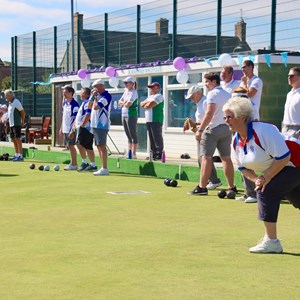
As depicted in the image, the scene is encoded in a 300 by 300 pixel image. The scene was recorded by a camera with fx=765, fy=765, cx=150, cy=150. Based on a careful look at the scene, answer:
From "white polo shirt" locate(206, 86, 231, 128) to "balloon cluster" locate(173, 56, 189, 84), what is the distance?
19.6ft

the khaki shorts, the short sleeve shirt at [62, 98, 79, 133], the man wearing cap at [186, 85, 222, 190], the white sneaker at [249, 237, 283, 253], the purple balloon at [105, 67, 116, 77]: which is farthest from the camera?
the purple balloon at [105, 67, 116, 77]

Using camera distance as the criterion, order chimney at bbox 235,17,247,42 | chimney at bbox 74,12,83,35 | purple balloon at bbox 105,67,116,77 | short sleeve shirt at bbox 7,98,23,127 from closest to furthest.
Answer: chimney at bbox 235,17,247,42
short sleeve shirt at bbox 7,98,23,127
purple balloon at bbox 105,67,116,77
chimney at bbox 74,12,83,35

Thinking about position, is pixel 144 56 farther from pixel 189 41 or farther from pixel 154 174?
pixel 154 174

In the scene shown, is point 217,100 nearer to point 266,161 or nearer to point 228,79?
point 228,79

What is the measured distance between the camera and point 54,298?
4.41m

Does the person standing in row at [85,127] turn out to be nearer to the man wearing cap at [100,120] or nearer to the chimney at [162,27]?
the man wearing cap at [100,120]

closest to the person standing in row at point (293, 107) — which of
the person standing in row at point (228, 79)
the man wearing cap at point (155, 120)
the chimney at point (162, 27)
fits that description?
the person standing in row at point (228, 79)

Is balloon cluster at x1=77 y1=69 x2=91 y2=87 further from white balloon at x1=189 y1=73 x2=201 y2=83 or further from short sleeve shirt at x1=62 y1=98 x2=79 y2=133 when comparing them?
short sleeve shirt at x1=62 y1=98 x2=79 y2=133

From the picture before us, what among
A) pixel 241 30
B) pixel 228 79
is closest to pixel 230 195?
pixel 228 79

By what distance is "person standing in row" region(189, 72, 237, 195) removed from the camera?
9656mm

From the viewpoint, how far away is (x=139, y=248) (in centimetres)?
606

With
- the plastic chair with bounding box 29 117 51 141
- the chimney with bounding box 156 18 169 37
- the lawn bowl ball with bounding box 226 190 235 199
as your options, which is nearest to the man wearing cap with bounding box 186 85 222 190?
the lawn bowl ball with bounding box 226 190 235 199

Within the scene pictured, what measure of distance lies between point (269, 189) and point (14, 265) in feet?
6.38

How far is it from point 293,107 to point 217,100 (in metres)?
0.98
